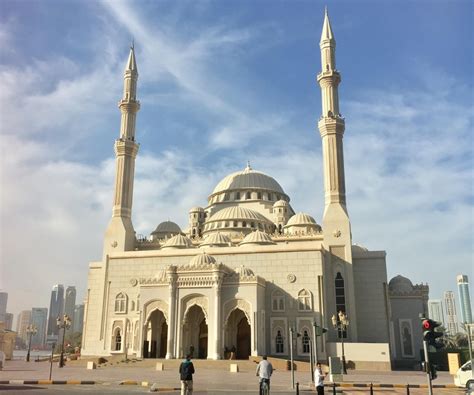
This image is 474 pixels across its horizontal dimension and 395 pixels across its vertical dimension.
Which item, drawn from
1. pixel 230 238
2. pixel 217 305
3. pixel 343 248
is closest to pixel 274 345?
pixel 217 305

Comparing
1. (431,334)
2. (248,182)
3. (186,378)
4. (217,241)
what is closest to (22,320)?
(248,182)

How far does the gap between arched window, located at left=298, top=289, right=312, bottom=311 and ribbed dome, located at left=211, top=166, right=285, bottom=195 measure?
20539 mm

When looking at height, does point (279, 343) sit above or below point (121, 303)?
below

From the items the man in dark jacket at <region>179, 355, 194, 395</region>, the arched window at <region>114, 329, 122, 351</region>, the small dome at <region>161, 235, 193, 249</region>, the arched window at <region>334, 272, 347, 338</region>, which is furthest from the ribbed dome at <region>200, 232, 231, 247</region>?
the man in dark jacket at <region>179, 355, 194, 395</region>

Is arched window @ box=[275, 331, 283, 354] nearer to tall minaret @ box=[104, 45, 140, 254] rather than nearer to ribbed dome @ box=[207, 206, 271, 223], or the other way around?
ribbed dome @ box=[207, 206, 271, 223]

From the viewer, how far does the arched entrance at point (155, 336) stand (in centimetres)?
3647

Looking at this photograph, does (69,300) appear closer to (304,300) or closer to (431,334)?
(304,300)

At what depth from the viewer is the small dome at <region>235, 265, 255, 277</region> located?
3588cm

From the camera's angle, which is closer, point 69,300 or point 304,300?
point 304,300

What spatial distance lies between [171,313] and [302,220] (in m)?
18.6

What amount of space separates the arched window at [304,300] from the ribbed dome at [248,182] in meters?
20.5

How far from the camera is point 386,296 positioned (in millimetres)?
39500

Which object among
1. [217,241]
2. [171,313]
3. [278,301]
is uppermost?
[217,241]

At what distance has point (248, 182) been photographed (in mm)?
56781
